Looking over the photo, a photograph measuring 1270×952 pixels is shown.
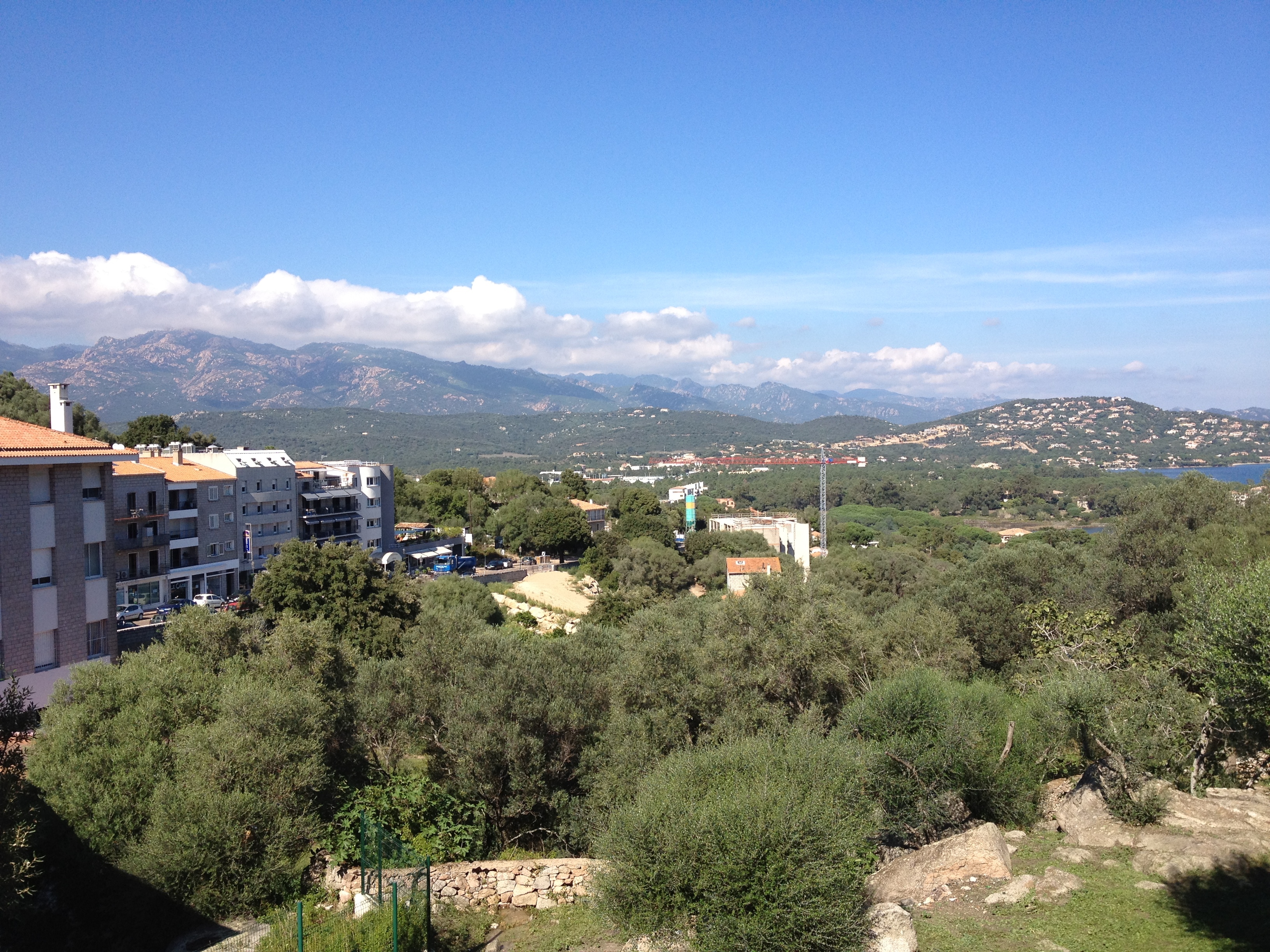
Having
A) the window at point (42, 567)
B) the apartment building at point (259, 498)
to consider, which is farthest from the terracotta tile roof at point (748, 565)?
the window at point (42, 567)

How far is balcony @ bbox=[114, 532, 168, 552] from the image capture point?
116ft

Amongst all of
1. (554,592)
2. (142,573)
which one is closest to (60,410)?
(142,573)

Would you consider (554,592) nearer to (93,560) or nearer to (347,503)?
(347,503)

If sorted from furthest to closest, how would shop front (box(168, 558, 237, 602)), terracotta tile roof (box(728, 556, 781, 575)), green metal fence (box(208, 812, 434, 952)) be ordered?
terracotta tile roof (box(728, 556, 781, 575))
shop front (box(168, 558, 237, 602))
green metal fence (box(208, 812, 434, 952))

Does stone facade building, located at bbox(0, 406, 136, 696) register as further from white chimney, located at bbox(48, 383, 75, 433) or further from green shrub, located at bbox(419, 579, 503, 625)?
green shrub, located at bbox(419, 579, 503, 625)

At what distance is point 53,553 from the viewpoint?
65.0 ft

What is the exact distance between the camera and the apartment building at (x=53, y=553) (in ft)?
61.4

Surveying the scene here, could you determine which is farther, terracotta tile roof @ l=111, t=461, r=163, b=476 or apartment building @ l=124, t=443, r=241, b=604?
apartment building @ l=124, t=443, r=241, b=604

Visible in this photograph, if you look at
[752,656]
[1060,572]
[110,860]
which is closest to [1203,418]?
[1060,572]

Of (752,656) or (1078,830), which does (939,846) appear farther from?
(752,656)

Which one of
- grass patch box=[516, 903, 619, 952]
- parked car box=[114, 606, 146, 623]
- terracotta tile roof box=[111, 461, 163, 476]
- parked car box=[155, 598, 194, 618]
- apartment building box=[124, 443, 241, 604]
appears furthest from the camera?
apartment building box=[124, 443, 241, 604]

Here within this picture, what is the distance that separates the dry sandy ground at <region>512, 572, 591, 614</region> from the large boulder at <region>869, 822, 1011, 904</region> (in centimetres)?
3565

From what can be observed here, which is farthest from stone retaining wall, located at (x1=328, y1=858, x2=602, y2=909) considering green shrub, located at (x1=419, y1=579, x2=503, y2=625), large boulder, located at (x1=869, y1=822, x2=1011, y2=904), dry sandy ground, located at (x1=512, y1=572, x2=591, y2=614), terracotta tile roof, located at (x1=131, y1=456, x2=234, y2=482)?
dry sandy ground, located at (x1=512, y1=572, x2=591, y2=614)

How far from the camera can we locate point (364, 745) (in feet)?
55.0
